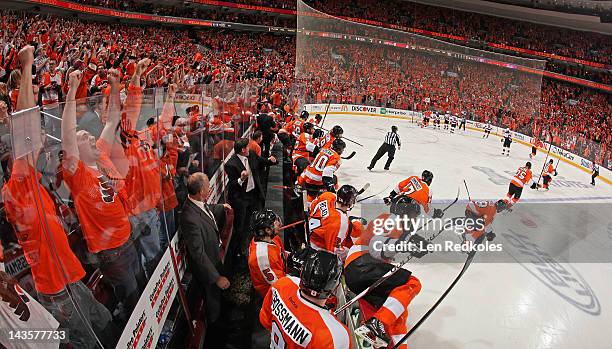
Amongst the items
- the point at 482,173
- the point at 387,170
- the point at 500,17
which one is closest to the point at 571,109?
the point at 500,17

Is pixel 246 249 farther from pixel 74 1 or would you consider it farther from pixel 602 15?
pixel 602 15

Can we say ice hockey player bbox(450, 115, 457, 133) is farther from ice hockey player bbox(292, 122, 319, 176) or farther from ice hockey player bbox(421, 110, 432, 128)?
ice hockey player bbox(292, 122, 319, 176)

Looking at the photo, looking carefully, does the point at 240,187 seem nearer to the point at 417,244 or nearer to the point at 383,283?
the point at 417,244

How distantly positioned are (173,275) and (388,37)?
17294 mm

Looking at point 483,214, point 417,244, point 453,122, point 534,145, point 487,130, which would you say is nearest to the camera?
point 417,244

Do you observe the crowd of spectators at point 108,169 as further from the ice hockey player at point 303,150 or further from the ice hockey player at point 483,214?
the ice hockey player at point 483,214

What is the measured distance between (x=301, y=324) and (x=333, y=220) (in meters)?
1.92

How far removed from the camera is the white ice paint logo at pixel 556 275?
429cm

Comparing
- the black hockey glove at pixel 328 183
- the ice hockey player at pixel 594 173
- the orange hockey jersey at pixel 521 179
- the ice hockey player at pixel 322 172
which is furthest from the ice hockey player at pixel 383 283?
the ice hockey player at pixel 594 173

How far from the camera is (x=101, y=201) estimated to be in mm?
2066

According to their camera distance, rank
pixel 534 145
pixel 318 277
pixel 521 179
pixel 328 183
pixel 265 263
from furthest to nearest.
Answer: pixel 534 145, pixel 521 179, pixel 328 183, pixel 265 263, pixel 318 277

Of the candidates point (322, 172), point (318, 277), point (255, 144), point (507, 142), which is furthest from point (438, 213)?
point (507, 142)

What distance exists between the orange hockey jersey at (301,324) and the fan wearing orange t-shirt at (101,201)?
0.74 metres

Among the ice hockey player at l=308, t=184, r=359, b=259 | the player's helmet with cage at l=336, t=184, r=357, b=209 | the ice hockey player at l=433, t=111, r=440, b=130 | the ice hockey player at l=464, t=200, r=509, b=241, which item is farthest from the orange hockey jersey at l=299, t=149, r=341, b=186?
the ice hockey player at l=433, t=111, r=440, b=130
